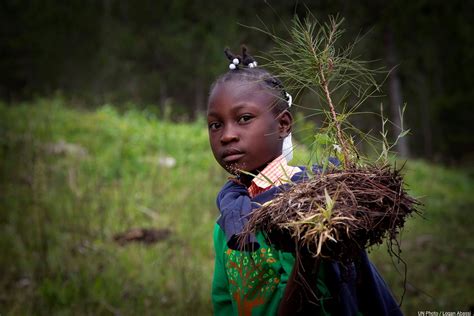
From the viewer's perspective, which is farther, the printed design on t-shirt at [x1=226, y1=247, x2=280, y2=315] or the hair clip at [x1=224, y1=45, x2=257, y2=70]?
the hair clip at [x1=224, y1=45, x2=257, y2=70]

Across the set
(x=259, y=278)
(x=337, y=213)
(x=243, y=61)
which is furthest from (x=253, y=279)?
(x=243, y=61)

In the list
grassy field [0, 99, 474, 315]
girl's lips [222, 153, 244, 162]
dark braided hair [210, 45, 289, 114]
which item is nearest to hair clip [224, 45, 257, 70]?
dark braided hair [210, 45, 289, 114]

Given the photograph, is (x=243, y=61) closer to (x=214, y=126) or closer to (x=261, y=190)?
(x=214, y=126)

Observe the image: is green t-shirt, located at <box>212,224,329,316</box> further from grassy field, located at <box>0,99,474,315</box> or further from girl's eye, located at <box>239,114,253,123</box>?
grassy field, located at <box>0,99,474,315</box>

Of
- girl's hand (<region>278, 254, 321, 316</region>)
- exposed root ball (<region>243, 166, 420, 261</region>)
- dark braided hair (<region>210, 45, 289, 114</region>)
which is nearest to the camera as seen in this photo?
exposed root ball (<region>243, 166, 420, 261</region>)

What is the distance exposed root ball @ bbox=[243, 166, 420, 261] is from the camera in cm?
143

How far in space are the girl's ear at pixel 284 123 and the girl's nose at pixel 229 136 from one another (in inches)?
7.5

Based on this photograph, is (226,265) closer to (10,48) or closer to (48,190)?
(48,190)

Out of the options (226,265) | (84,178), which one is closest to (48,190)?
(84,178)

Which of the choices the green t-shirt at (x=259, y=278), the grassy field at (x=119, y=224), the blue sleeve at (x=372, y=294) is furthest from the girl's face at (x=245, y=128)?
the grassy field at (x=119, y=224)

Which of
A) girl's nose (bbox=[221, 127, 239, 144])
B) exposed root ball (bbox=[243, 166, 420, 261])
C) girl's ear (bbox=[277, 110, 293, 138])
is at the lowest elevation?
exposed root ball (bbox=[243, 166, 420, 261])

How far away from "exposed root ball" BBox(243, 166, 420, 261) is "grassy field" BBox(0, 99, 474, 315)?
1885 mm

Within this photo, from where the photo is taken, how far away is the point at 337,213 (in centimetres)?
144

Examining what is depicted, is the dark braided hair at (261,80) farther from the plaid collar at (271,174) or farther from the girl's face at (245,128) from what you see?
the plaid collar at (271,174)
